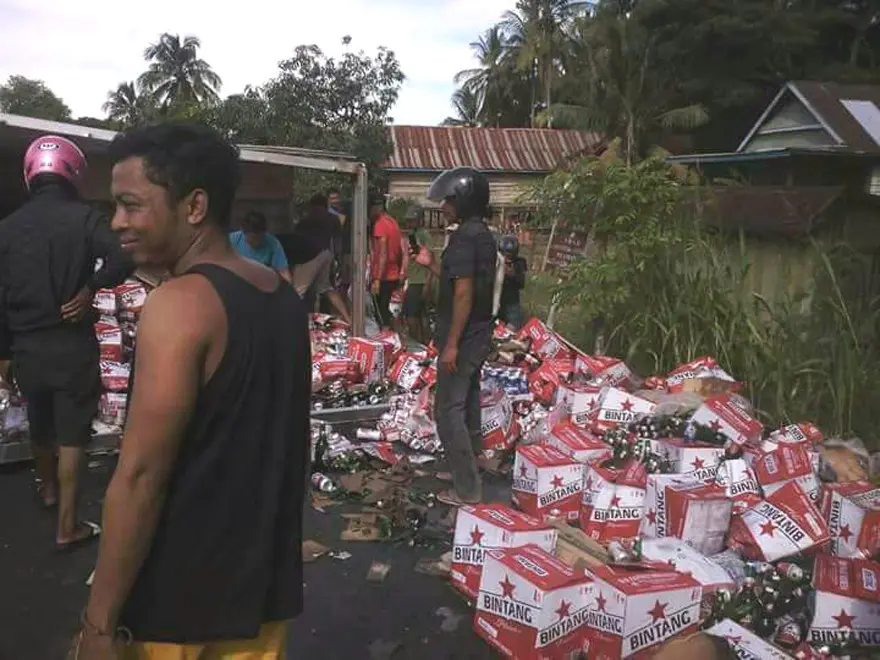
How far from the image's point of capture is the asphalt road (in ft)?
11.0

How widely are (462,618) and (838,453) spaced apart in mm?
2869

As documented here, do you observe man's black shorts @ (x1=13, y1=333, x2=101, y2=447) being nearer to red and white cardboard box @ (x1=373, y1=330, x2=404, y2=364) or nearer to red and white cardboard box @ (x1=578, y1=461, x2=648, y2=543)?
red and white cardboard box @ (x1=578, y1=461, x2=648, y2=543)

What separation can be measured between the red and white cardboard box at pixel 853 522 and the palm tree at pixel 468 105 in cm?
4180

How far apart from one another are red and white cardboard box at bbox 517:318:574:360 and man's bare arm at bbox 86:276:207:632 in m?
5.85

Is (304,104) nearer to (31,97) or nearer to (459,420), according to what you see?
(459,420)

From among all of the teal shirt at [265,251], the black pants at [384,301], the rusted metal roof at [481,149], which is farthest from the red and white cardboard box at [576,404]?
the rusted metal roof at [481,149]

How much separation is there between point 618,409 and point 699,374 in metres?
0.96

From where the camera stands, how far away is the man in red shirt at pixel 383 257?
9297 mm

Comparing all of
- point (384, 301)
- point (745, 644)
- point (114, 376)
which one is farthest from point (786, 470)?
point (384, 301)

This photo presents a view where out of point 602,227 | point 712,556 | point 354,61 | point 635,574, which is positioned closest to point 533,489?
point 712,556

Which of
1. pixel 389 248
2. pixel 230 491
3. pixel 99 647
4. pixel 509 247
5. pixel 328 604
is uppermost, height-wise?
pixel 509 247

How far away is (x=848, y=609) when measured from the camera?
3.24m

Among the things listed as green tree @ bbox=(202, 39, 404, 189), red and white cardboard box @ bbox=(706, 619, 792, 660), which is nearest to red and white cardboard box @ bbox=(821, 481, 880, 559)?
red and white cardboard box @ bbox=(706, 619, 792, 660)

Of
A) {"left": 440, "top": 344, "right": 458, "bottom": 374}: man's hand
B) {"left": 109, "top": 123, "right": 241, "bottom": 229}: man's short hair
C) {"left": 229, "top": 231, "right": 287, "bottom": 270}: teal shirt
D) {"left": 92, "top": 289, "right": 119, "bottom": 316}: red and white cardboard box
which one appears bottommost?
{"left": 92, "top": 289, "right": 119, "bottom": 316}: red and white cardboard box
